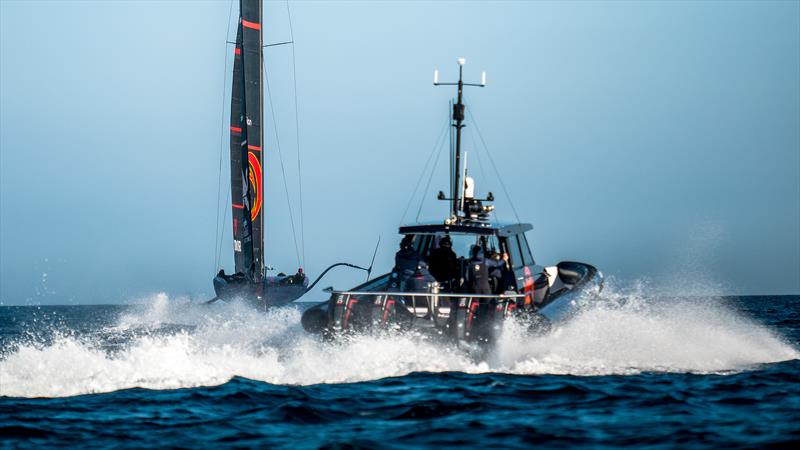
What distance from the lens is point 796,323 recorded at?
3111 cm

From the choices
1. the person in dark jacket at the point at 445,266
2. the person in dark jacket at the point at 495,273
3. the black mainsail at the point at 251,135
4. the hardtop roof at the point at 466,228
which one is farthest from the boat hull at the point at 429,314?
the black mainsail at the point at 251,135

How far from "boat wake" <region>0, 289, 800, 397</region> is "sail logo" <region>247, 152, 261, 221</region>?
695 inches

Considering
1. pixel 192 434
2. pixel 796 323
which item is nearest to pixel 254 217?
pixel 796 323

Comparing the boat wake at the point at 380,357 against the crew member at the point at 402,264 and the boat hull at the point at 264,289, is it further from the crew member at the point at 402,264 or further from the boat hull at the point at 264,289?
the boat hull at the point at 264,289

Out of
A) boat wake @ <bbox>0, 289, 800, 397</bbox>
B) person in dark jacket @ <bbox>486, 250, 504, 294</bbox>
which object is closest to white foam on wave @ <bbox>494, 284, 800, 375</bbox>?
boat wake @ <bbox>0, 289, 800, 397</bbox>

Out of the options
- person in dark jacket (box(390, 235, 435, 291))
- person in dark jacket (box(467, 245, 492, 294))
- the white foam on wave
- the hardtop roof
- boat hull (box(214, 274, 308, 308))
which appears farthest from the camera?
boat hull (box(214, 274, 308, 308))

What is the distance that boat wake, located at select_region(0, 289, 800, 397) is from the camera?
12453 millimetres

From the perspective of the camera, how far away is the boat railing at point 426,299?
13867 millimetres

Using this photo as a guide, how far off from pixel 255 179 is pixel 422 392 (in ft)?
78.7

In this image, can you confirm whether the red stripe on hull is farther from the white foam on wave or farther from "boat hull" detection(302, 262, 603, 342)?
"boat hull" detection(302, 262, 603, 342)

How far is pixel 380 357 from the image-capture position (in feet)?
43.4

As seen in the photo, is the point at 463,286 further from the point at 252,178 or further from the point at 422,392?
the point at 252,178

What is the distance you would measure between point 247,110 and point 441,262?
20.0 metres

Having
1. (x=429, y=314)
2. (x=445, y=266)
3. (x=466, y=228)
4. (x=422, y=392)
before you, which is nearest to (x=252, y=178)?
(x=445, y=266)
